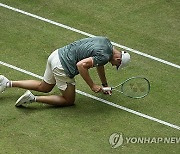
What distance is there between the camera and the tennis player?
395 inches

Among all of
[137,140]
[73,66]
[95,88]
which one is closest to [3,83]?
[73,66]

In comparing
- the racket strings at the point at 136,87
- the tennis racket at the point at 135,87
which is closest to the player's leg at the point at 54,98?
the tennis racket at the point at 135,87

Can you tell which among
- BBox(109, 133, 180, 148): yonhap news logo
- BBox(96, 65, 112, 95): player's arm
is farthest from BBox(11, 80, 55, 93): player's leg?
BBox(109, 133, 180, 148): yonhap news logo

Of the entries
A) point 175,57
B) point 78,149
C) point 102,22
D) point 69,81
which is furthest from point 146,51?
point 78,149

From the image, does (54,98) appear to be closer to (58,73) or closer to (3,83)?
(58,73)

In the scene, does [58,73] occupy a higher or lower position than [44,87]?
higher

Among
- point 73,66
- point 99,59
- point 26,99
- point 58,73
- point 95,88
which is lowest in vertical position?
point 26,99

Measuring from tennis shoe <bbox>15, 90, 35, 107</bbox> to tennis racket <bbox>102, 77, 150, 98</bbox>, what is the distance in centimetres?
128

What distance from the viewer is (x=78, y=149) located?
9.45 metres

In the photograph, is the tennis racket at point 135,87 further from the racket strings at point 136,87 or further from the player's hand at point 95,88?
the player's hand at point 95,88

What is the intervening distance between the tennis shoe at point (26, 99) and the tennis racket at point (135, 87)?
1279mm

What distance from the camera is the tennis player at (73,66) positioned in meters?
10.0

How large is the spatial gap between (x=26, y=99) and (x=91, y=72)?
5.45 ft

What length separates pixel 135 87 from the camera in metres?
10.3
